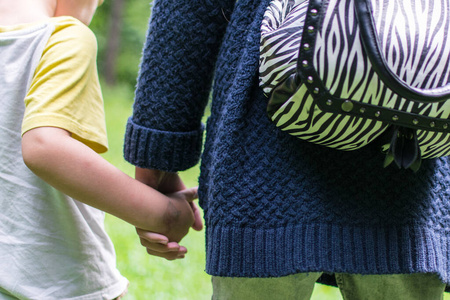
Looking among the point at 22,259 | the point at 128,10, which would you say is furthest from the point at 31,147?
the point at 128,10

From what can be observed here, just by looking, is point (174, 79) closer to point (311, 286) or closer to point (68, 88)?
point (68, 88)

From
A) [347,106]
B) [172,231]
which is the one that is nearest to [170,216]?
[172,231]

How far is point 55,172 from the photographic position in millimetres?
1166

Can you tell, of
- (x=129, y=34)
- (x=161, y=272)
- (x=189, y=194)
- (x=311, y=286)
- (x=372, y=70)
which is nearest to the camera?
(x=372, y=70)

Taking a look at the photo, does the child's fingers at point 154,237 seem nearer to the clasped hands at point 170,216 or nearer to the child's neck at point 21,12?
the clasped hands at point 170,216

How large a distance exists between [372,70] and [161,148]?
535mm

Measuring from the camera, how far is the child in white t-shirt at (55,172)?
3.87 ft

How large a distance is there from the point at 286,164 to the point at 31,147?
0.53 metres

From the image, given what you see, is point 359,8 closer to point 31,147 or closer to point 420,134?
point 420,134

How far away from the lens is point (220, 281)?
1130 millimetres

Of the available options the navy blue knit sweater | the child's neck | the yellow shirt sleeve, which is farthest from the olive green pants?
the child's neck

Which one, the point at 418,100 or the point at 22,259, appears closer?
the point at 418,100

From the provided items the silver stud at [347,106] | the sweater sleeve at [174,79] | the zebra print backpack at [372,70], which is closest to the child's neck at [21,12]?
the sweater sleeve at [174,79]

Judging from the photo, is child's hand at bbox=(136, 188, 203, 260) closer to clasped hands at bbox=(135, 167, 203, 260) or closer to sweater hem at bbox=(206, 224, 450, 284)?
clasped hands at bbox=(135, 167, 203, 260)
